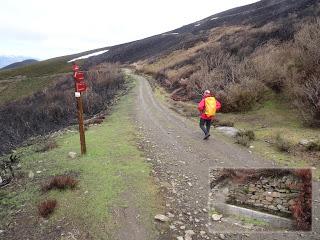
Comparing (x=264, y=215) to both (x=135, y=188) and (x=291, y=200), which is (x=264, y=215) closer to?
(x=291, y=200)

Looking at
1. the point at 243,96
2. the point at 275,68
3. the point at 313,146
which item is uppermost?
the point at 275,68

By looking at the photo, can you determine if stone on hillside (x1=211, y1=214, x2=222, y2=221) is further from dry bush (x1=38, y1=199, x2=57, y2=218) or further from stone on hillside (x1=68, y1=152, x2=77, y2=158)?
stone on hillside (x1=68, y1=152, x2=77, y2=158)

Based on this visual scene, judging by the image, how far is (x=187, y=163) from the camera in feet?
34.9

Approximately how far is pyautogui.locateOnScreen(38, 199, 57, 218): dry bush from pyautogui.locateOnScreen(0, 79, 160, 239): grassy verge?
13cm

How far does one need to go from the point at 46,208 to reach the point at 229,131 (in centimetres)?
828

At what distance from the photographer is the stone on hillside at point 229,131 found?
13.6 meters

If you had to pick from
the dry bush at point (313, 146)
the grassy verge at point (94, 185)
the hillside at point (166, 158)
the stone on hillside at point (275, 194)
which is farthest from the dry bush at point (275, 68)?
the stone on hillside at point (275, 194)

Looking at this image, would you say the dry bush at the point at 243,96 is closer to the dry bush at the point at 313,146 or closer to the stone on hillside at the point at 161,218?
the dry bush at the point at 313,146

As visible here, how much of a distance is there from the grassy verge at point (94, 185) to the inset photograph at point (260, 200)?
146 cm

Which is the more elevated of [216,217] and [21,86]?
[21,86]

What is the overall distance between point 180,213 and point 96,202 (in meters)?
1.86

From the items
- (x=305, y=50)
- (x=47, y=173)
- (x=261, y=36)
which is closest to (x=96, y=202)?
(x=47, y=173)

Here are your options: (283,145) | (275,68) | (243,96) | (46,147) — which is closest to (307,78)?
(275,68)

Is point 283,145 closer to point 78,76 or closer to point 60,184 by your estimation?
point 78,76
